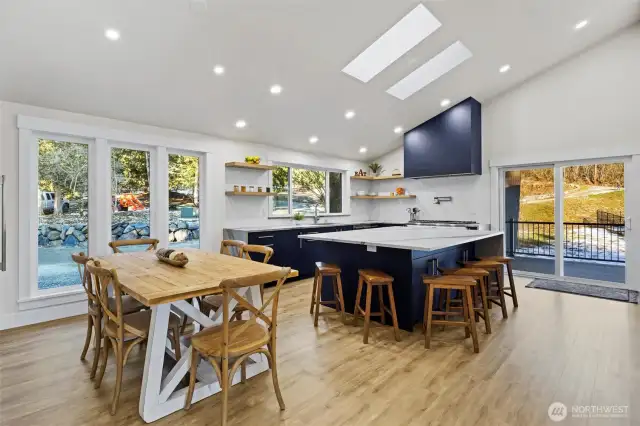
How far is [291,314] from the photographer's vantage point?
3799 mm

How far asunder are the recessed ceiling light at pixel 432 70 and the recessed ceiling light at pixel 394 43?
57cm

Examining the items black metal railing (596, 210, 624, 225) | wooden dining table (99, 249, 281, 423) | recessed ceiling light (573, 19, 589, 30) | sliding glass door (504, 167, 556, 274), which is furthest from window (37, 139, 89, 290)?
black metal railing (596, 210, 624, 225)

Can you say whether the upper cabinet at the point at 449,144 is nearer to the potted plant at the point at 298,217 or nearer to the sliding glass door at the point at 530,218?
the sliding glass door at the point at 530,218

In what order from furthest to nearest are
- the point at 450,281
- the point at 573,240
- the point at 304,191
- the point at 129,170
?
1. the point at 304,191
2. the point at 573,240
3. the point at 129,170
4. the point at 450,281

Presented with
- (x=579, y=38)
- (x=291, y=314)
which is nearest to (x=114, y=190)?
(x=291, y=314)

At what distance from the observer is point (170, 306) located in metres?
2.19

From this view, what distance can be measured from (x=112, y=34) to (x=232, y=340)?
278 cm

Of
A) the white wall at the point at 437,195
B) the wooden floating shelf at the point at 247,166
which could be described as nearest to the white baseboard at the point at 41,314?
the wooden floating shelf at the point at 247,166

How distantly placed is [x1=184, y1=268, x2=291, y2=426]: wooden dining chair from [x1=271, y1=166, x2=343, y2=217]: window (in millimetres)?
3994

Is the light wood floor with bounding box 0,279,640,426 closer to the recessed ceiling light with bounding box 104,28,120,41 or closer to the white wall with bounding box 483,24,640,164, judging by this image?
the recessed ceiling light with bounding box 104,28,120,41

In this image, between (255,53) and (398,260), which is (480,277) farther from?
(255,53)

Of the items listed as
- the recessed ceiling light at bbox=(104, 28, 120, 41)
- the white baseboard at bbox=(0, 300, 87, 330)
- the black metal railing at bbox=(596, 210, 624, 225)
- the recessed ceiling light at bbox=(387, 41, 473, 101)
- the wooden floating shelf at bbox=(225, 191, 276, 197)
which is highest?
the recessed ceiling light at bbox=(387, 41, 473, 101)

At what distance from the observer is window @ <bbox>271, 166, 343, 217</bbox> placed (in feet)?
20.3

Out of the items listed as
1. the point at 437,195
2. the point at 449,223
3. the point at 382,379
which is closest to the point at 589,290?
the point at 449,223
